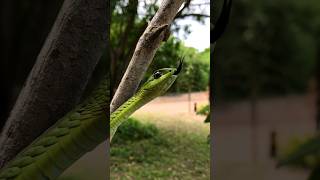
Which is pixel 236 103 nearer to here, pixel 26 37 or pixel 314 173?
pixel 314 173

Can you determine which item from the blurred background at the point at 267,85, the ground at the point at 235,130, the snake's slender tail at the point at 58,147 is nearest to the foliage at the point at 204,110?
the ground at the point at 235,130

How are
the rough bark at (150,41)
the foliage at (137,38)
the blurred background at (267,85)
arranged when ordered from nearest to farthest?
the rough bark at (150,41), the foliage at (137,38), the blurred background at (267,85)

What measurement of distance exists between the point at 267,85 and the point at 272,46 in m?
0.16

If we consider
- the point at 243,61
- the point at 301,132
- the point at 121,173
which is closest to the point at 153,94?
the point at 121,173

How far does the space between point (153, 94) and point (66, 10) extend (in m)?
0.32

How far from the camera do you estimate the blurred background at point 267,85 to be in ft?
5.32

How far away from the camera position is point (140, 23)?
4.24ft

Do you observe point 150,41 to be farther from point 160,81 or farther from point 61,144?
point 61,144

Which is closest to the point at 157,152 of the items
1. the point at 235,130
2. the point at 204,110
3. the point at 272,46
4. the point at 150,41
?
the point at 204,110

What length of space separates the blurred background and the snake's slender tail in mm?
698

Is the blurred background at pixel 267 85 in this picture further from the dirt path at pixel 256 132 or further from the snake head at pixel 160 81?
the snake head at pixel 160 81

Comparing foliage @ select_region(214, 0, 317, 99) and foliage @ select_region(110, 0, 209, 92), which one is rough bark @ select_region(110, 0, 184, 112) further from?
foliage @ select_region(214, 0, 317, 99)

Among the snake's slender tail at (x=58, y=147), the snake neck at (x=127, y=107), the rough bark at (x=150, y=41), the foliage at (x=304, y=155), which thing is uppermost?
the rough bark at (x=150, y=41)

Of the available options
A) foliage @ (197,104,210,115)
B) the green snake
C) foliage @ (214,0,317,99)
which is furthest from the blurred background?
the green snake
